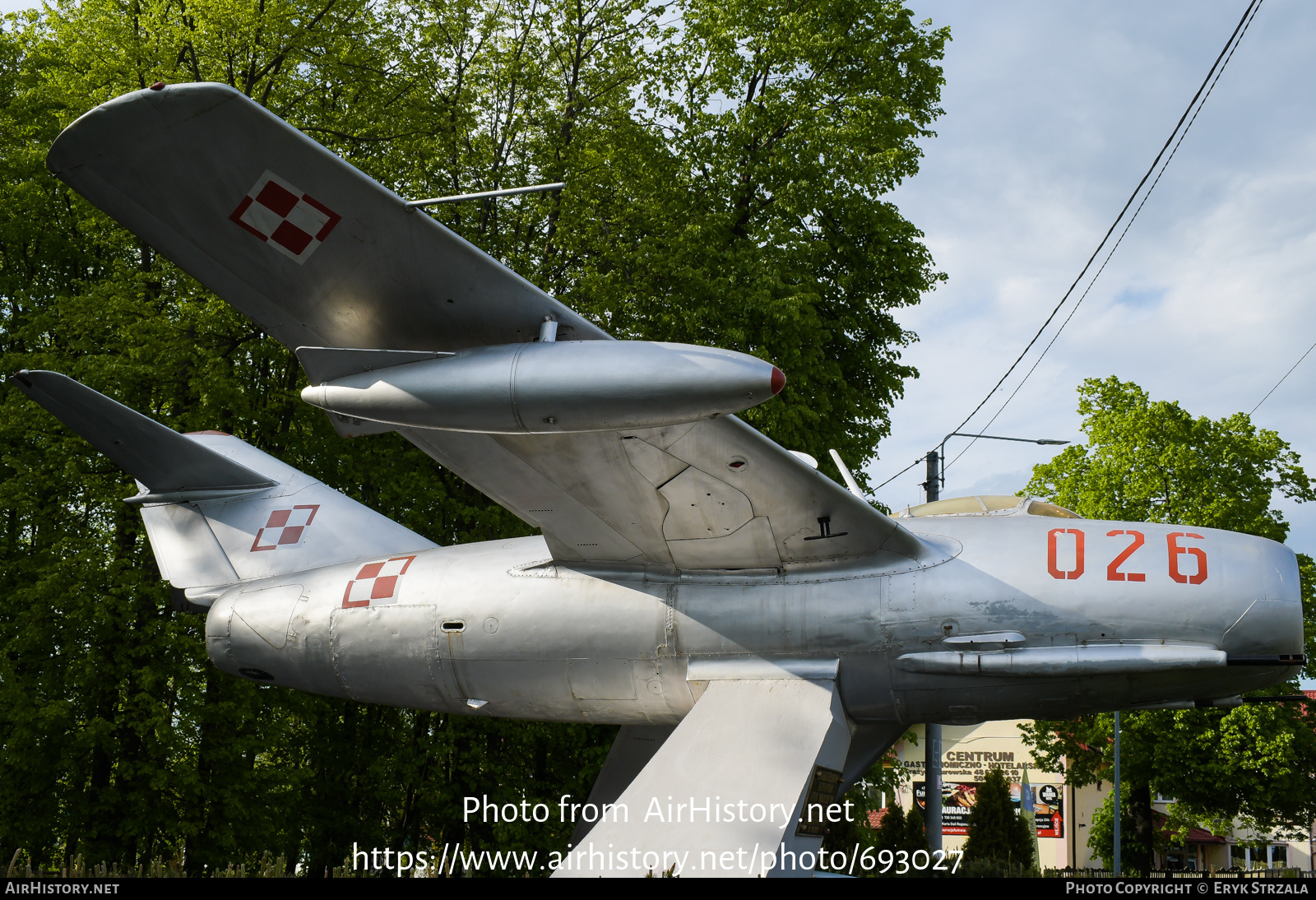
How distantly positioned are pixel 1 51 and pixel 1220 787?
27.6m

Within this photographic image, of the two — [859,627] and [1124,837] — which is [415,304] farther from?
[1124,837]

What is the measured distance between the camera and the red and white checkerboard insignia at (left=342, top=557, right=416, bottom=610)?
7496 mm

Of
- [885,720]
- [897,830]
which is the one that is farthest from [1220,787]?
[885,720]

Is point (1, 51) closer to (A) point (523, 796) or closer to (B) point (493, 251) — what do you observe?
(B) point (493, 251)

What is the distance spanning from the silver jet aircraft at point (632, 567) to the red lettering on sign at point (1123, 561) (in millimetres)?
25

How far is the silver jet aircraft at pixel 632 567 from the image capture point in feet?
17.0

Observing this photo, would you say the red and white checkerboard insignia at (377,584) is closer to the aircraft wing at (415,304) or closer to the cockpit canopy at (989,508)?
the aircraft wing at (415,304)

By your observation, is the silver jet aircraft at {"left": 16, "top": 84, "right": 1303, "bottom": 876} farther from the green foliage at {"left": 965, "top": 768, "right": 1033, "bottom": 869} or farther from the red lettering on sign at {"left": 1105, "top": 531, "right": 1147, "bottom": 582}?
the green foliage at {"left": 965, "top": 768, "right": 1033, "bottom": 869}

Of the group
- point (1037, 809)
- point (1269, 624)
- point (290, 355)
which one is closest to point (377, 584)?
point (1269, 624)

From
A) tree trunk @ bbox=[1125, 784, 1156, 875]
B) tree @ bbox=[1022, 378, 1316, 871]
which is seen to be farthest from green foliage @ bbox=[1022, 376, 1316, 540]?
tree trunk @ bbox=[1125, 784, 1156, 875]

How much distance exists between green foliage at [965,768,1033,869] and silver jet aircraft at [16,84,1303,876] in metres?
16.9

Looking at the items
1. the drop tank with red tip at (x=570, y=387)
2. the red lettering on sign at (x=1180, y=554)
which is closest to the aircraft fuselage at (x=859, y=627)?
the red lettering on sign at (x=1180, y=554)

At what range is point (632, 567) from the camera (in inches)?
274

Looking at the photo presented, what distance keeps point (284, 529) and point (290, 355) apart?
6729mm
